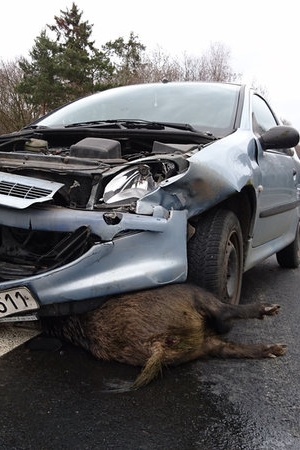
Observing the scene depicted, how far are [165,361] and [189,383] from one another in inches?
5.9

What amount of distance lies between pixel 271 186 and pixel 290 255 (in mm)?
1792

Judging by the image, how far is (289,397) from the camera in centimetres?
222

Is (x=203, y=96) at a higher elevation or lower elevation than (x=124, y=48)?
lower

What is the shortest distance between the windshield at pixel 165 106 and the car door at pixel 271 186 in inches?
11.1

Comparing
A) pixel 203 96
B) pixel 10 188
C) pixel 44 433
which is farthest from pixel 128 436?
pixel 203 96

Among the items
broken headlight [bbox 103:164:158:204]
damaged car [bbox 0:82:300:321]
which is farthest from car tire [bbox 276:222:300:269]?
broken headlight [bbox 103:164:158:204]

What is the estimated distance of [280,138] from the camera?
3529 mm

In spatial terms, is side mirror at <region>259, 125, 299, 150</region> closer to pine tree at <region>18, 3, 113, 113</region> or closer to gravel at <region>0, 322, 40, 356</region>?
gravel at <region>0, 322, 40, 356</region>

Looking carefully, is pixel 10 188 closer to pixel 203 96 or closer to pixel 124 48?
pixel 203 96

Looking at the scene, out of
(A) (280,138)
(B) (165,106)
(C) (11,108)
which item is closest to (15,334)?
(B) (165,106)

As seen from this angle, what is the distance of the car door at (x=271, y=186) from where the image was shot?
3.52m

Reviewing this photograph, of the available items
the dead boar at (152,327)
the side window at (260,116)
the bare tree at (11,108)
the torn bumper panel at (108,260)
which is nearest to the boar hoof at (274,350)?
the dead boar at (152,327)

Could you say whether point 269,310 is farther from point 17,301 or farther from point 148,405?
point 17,301

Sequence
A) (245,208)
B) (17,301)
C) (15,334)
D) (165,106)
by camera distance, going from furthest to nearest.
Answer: (165,106) < (245,208) < (15,334) < (17,301)
